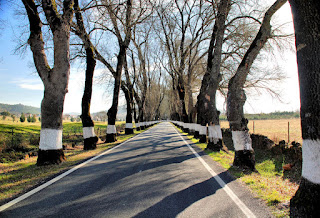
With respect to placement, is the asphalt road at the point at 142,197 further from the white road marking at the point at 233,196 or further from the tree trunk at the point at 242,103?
the tree trunk at the point at 242,103

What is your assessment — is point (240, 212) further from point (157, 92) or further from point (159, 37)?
point (157, 92)

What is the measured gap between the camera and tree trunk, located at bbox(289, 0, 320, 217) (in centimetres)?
314

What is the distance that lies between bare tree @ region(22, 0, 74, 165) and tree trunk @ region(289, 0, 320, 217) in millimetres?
7166

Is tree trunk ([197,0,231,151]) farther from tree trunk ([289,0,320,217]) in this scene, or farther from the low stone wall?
tree trunk ([289,0,320,217])

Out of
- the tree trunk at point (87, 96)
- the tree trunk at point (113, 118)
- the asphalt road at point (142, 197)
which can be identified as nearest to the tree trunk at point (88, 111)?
the tree trunk at point (87, 96)

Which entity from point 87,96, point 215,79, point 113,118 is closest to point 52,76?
point 87,96

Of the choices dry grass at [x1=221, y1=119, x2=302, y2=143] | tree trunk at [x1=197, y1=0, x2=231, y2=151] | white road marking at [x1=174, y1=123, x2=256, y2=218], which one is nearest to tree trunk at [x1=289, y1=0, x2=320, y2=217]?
white road marking at [x1=174, y1=123, x2=256, y2=218]

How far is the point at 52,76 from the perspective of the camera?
7.87 m

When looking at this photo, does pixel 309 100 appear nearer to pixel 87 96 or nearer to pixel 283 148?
pixel 283 148

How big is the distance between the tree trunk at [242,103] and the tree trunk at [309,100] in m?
3.58

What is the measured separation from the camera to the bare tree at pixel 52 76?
24.8ft

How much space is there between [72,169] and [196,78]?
73.2 feet

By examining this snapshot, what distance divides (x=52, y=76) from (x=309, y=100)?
772cm

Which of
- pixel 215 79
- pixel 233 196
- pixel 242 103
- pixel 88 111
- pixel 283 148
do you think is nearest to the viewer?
pixel 233 196
